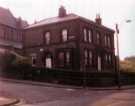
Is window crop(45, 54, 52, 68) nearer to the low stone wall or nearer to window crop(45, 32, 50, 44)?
window crop(45, 32, 50, 44)

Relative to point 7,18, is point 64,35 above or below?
below

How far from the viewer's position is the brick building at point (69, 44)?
49.7 metres

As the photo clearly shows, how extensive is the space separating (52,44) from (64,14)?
19.5 feet

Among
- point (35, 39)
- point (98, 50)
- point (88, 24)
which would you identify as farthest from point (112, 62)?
point (35, 39)

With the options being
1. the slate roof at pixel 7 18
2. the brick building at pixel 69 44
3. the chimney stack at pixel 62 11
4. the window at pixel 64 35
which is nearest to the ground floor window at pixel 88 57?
the brick building at pixel 69 44

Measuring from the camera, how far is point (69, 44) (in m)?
50.3

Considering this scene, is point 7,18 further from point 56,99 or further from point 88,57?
point 56,99

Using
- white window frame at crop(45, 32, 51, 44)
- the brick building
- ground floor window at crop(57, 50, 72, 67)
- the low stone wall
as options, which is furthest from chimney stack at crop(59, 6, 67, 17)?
the low stone wall

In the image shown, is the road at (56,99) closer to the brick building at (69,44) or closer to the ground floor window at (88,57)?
the brick building at (69,44)

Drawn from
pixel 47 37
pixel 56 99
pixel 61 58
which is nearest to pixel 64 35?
pixel 61 58

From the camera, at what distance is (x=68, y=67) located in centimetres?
4984

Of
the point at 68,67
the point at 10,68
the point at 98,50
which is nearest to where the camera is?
the point at 10,68

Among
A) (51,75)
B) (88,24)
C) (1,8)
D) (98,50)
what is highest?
(1,8)

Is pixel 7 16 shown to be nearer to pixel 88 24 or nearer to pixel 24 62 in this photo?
pixel 88 24
